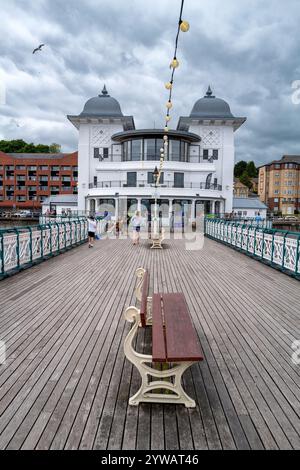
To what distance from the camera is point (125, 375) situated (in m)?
3.21

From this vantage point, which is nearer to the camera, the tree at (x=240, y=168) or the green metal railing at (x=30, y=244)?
the green metal railing at (x=30, y=244)

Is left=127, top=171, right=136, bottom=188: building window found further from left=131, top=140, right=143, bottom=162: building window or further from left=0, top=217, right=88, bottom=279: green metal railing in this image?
left=0, top=217, right=88, bottom=279: green metal railing

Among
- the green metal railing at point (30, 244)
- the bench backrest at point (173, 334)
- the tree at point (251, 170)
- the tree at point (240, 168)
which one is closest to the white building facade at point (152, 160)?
the green metal railing at point (30, 244)

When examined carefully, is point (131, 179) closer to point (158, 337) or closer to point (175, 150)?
point (175, 150)

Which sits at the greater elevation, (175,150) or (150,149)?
(175,150)

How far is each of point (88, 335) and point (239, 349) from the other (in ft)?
6.77

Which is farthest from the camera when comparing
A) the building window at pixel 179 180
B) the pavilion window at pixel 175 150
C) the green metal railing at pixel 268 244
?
the pavilion window at pixel 175 150

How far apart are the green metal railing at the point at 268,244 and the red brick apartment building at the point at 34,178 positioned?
61.1 metres

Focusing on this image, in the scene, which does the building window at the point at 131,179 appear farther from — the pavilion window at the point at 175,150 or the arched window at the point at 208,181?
the arched window at the point at 208,181

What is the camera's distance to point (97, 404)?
2.73 metres

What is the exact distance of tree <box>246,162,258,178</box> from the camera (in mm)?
127562

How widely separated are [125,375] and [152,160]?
33233mm

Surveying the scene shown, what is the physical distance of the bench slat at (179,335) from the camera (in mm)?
2539

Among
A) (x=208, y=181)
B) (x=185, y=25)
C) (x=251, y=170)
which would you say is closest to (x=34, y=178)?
(x=208, y=181)
